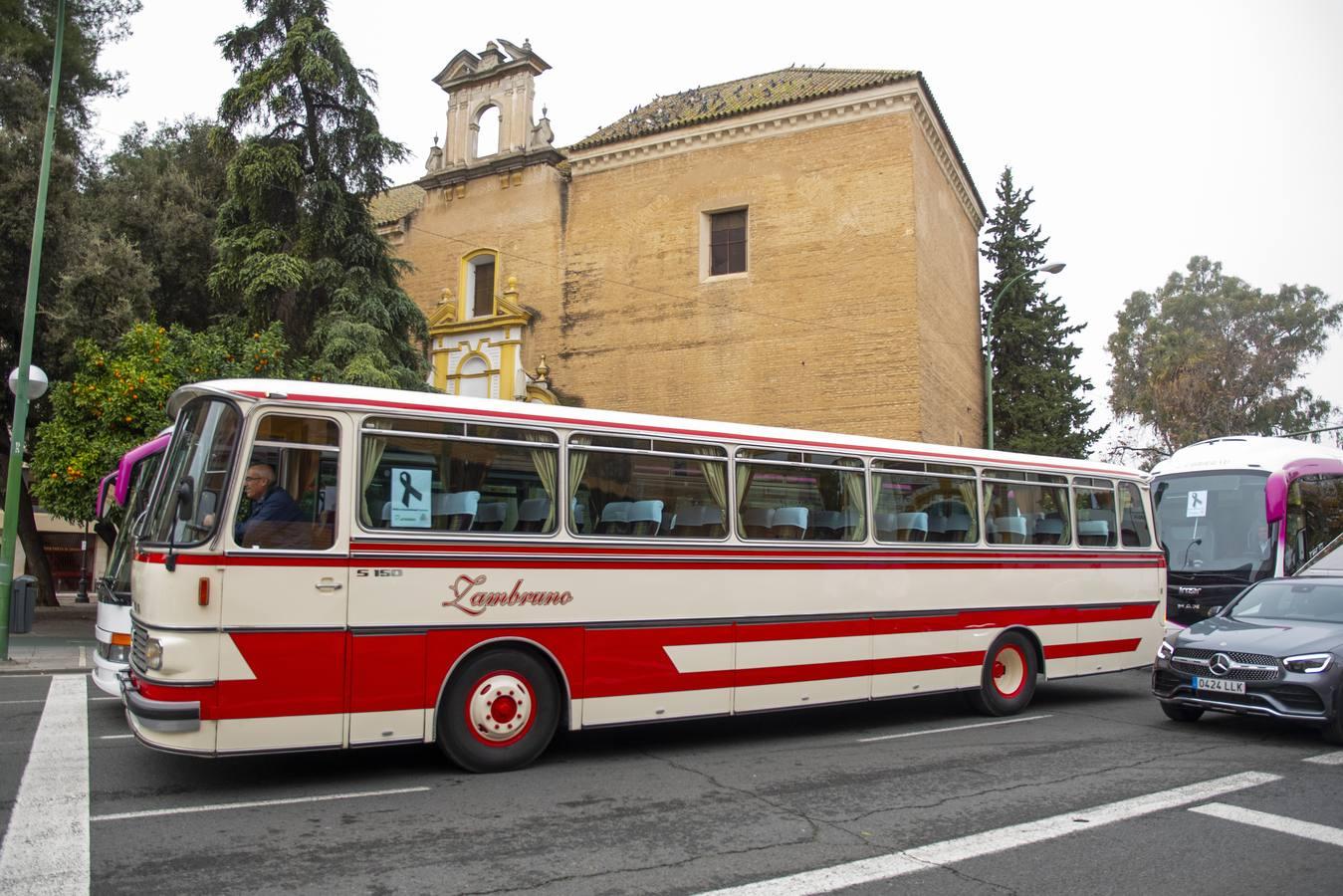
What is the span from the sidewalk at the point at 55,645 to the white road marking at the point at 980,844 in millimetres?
11174

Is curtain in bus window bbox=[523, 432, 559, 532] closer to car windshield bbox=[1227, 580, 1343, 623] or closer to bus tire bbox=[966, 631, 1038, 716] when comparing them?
bus tire bbox=[966, 631, 1038, 716]

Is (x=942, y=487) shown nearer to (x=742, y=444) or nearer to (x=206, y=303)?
(x=742, y=444)

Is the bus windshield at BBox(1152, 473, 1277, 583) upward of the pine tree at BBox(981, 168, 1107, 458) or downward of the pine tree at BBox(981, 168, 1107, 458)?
downward

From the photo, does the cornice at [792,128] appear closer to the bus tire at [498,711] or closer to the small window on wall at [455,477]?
the small window on wall at [455,477]

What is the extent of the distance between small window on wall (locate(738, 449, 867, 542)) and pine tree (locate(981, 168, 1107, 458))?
2665 centimetres

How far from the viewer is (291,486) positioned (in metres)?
6.82

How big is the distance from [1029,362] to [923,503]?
28224mm

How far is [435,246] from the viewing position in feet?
111

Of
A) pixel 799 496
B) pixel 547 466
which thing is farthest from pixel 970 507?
pixel 547 466

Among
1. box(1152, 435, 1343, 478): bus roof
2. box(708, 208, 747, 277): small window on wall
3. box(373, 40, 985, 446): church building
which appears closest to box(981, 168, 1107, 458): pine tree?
box(373, 40, 985, 446): church building

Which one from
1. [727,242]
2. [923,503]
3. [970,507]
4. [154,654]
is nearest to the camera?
[154,654]

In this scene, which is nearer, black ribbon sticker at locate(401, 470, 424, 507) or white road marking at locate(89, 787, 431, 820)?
white road marking at locate(89, 787, 431, 820)

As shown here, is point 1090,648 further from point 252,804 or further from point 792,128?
point 792,128

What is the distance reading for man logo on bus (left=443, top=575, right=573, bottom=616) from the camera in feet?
24.0
